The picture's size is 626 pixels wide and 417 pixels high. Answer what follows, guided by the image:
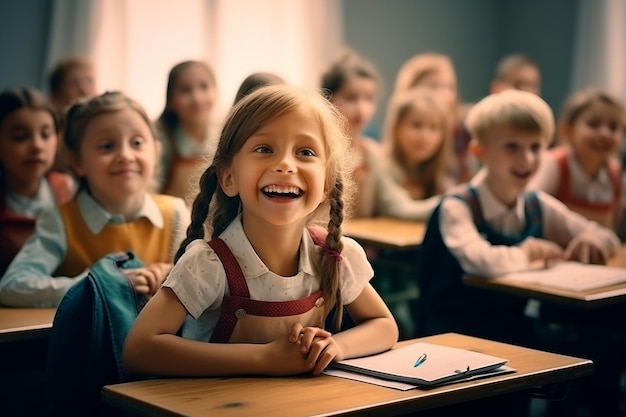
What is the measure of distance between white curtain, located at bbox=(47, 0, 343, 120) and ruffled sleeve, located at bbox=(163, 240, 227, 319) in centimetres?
408

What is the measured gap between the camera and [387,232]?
4293 millimetres

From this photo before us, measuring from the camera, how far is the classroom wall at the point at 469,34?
24.4 ft

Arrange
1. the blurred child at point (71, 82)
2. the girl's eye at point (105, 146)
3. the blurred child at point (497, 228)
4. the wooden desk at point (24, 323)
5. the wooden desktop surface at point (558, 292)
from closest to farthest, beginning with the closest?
the wooden desk at point (24, 323) < the wooden desktop surface at point (558, 292) < the girl's eye at point (105, 146) < the blurred child at point (497, 228) < the blurred child at point (71, 82)

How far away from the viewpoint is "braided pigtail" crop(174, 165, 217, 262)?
2297mm

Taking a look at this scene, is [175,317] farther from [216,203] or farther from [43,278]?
[43,278]

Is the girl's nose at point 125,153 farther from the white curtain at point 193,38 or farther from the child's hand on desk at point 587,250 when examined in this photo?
the white curtain at point 193,38

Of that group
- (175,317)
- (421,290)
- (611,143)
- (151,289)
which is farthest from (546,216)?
(175,317)

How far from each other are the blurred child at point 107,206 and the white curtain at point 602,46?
443cm

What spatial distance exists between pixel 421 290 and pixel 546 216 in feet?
1.61

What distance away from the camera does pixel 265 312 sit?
2158mm

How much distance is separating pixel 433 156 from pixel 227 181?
9.86 ft

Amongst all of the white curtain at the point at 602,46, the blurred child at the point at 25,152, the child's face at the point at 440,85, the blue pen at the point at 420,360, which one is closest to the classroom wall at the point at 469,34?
the white curtain at the point at 602,46

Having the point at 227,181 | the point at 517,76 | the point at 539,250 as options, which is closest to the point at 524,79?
the point at 517,76

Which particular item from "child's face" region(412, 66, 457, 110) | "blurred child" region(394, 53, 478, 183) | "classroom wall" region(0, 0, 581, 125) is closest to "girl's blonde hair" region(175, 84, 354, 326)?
"blurred child" region(394, 53, 478, 183)
